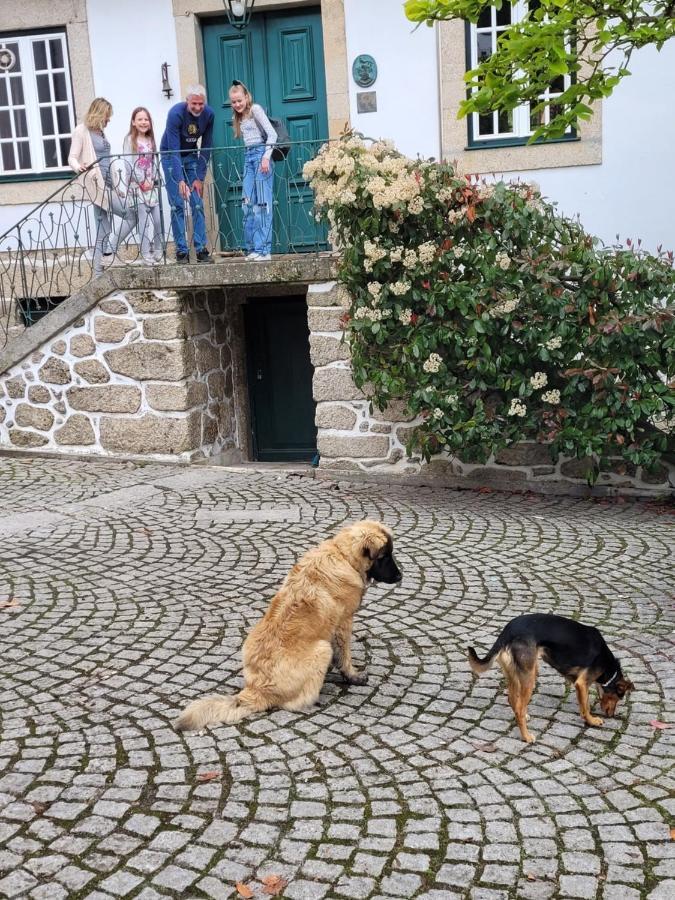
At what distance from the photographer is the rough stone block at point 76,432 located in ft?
32.5

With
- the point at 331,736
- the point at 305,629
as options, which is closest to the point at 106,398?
the point at 305,629

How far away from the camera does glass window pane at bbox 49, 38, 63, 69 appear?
11.1m

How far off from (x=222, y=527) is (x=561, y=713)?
3697mm

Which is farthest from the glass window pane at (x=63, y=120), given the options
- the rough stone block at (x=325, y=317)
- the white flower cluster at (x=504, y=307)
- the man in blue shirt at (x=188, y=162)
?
the white flower cluster at (x=504, y=307)

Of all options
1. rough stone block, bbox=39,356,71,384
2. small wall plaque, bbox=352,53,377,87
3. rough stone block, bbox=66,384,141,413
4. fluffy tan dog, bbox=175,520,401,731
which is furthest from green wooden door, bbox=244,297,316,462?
fluffy tan dog, bbox=175,520,401,731

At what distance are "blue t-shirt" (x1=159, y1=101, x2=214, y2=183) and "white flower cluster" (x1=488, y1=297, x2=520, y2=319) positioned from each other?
358 centimetres

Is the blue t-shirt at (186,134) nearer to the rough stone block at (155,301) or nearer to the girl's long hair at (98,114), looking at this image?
the girl's long hair at (98,114)

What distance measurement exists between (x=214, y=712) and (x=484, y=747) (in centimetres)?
119

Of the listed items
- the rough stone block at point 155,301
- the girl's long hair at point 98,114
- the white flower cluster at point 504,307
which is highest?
the girl's long hair at point 98,114

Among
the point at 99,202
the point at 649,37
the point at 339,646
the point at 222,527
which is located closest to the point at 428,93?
the point at 99,202

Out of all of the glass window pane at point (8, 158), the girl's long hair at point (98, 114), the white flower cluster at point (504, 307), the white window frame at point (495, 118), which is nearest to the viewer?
the white flower cluster at point (504, 307)

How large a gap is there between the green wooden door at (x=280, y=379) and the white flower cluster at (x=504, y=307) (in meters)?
3.53

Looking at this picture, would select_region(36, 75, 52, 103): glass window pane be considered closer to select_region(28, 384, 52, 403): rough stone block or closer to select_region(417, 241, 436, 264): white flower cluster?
select_region(28, 384, 52, 403): rough stone block

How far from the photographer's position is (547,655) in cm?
420
